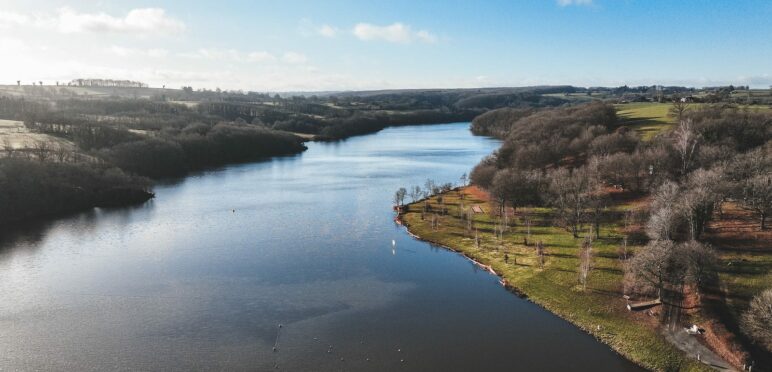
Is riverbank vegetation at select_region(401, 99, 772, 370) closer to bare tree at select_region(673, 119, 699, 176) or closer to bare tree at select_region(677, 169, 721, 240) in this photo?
bare tree at select_region(677, 169, 721, 240)

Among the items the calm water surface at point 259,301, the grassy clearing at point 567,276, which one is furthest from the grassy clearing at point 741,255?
the calm water surface at point 259,301

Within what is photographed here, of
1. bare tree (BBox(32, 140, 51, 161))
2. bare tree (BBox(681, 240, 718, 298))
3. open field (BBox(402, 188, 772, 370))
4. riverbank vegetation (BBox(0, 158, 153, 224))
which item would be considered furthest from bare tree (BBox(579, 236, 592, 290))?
bare tree (BBox(32, 140, 51, 161))

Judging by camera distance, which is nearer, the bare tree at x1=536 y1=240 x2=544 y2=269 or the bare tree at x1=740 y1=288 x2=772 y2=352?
the bare tree at x1=740 y1=288 x2=772 y2=352

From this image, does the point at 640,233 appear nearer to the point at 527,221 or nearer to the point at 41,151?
the point at 527,221

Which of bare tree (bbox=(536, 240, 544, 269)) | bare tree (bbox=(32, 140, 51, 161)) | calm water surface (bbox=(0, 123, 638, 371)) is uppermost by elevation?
bare tree (bbox=(32, 140, 51, 161))

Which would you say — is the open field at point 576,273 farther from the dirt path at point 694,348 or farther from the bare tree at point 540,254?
the dirt path at point 694,348

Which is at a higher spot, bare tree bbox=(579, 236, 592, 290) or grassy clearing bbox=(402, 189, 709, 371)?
bare tree bbox=(579, 236, 592, 290)

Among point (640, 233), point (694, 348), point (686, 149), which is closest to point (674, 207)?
point (640, 233)

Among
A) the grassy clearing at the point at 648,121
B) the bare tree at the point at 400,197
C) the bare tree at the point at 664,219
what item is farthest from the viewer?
the grassy clearing at the point at 648,121
